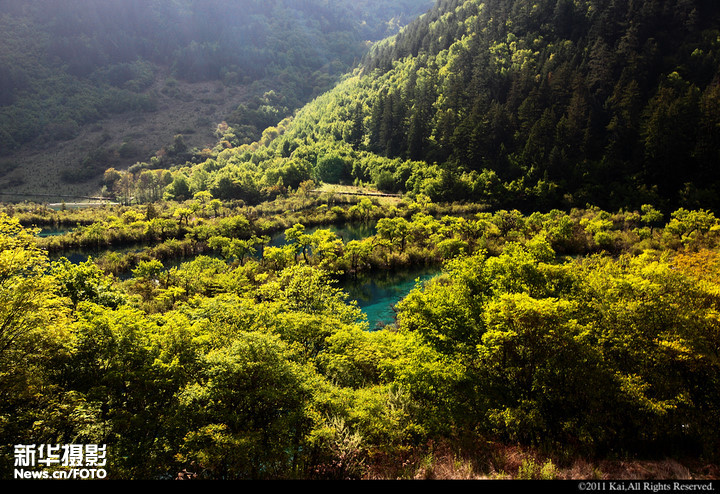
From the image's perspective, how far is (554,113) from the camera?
9312cm

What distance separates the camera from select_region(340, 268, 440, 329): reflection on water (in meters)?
Result: 43.2

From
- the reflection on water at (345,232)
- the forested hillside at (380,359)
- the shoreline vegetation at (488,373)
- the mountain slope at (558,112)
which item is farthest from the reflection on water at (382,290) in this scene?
the mountain slope at (558,112)

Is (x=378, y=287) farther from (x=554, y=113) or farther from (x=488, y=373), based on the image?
(x=554, y=113)

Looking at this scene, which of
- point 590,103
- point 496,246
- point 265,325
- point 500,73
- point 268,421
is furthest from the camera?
point 500,73

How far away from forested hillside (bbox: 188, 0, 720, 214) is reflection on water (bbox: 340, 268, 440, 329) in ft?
150

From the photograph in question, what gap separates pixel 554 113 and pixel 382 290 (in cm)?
7559

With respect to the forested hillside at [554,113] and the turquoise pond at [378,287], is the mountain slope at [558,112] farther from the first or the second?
the turquoise pond at [378,287]

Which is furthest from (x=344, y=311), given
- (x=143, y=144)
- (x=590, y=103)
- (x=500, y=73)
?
(x=143, y=144)

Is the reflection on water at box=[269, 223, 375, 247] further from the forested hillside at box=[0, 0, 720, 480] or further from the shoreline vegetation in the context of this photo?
the shoreline vegetation

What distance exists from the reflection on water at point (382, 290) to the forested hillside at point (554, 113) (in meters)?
45.8

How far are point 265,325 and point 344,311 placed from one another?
313 inches

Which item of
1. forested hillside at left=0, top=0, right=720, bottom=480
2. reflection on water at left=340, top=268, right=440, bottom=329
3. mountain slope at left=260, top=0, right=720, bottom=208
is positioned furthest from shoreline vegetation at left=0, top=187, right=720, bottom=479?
mountain slope at left=260, top=0, right=720, bottom=208

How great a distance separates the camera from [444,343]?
20688mm

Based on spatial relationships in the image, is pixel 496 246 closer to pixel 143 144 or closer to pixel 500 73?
pixel 500 73
